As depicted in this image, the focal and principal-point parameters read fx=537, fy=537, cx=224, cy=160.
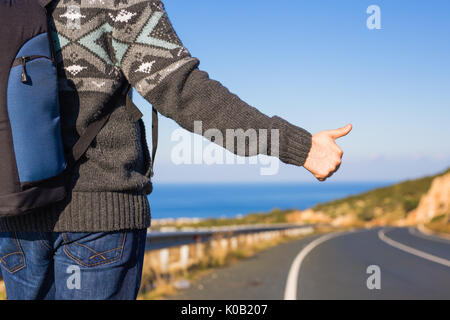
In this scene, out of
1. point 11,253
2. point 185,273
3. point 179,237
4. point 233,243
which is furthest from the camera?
point 233,243

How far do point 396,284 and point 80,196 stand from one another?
8020 mm

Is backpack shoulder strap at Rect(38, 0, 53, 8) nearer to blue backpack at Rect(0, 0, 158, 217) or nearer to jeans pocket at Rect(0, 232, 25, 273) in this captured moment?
blue backpack at Rect(0, 0, 158, 217)

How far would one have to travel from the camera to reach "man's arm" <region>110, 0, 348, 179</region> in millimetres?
2014

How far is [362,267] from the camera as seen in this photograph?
38.4 feet

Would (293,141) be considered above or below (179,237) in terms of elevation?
above

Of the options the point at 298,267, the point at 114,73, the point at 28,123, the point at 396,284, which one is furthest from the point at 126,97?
the point at 298,267

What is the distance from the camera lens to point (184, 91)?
2.02m

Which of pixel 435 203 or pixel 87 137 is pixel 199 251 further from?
pixel 435 203

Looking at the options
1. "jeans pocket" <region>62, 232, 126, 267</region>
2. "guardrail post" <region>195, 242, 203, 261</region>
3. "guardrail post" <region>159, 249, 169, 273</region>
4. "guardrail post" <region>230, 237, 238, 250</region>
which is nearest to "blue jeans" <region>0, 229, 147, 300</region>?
"jeans pocket" <region>62, 232, 126, 267</region>

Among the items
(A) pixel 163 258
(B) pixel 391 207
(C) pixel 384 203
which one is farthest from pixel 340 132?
(C) pixel 384 203

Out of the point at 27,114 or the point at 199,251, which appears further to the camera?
the point at 199,251

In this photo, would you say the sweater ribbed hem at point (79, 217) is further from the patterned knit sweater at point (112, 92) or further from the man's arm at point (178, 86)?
the man's arm at point (178, 86)

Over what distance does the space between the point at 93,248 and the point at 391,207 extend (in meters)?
68.4

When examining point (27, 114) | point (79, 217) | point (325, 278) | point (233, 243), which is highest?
point (27, 114)
